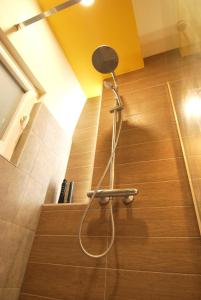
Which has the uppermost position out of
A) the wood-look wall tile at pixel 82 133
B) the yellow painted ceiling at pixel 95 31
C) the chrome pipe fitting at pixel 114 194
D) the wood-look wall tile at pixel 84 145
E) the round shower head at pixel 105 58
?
the yellow painted ceiling at pixel 95 31

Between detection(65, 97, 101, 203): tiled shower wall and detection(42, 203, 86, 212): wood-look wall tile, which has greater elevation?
detection(65, 97, 101, 203): tiled shower wall

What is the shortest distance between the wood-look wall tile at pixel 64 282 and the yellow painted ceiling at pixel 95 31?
5.12 ft

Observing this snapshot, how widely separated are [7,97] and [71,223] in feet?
2.68

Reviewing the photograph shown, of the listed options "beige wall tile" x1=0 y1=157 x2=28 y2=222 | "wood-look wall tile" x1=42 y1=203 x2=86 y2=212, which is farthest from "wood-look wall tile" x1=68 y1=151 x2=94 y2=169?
"beige wall tile" x1=0 y1=157 x2=28 y2=222

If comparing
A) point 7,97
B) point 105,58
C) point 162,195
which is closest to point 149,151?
point 162,195

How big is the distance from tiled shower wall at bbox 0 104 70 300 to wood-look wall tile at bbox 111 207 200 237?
1.66ft

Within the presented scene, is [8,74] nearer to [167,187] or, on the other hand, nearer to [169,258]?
[167,187]

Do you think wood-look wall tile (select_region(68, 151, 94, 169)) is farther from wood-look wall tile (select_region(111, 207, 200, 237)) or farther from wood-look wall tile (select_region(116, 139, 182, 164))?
wood-look wall tile (select_region(111, 207, 200, 237))

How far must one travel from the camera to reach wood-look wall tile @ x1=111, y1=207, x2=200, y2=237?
90cm

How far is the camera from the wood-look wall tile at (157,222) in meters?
0.90

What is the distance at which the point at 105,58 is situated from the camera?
4.15 ft

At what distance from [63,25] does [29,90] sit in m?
0.70

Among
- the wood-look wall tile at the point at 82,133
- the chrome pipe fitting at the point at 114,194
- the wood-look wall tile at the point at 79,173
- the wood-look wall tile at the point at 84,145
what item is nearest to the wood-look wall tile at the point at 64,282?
the chrome pipe fitting at the point at 114,194

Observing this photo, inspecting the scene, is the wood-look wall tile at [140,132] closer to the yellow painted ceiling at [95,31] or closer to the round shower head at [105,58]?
the round shower head at [105,58]
